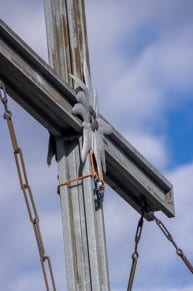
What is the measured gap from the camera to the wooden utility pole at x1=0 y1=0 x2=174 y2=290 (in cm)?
809

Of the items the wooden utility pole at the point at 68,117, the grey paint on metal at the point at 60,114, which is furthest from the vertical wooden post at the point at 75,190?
the grey paint on metal at the point at 60,114

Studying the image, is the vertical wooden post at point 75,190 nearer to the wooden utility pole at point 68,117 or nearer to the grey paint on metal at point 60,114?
the wooden utility pole at point 68,117

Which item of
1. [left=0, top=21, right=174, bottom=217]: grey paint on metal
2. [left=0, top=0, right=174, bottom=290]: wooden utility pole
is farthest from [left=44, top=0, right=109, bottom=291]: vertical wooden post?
[left=0, top=21, right=174, bottom=217]: grey paint on metal

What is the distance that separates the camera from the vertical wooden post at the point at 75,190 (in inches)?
328

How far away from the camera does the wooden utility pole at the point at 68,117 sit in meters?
8.09

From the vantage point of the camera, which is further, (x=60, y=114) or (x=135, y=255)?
(x=135, y=255)

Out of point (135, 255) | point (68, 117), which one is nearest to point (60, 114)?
point (68, 117)

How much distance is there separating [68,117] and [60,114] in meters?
0.06

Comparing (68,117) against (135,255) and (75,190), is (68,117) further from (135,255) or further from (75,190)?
(135,255)

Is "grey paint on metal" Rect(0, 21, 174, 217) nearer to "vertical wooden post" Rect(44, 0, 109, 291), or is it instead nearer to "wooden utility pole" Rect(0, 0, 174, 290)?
"wooden utility pole" Rect(0, 0, 174, 290)

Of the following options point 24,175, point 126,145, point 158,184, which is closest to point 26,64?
point 24,175

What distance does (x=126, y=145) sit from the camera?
30.1ft

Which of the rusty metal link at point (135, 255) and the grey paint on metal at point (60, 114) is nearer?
the grey paint on metal at point (60, 114)

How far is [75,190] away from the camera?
8523 mm
